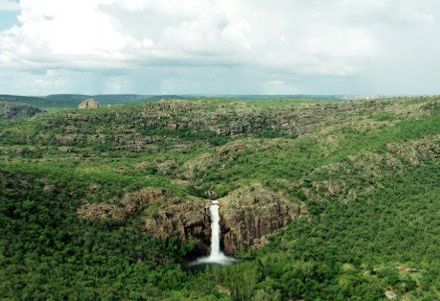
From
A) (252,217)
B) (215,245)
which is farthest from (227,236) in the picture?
(252,217)

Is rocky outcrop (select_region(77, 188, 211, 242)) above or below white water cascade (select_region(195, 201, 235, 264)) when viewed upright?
above

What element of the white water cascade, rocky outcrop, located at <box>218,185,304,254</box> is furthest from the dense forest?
the white water cascade

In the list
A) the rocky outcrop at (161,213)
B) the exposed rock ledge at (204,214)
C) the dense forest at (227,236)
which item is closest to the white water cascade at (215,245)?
the exposed rock ledge at (204,214)

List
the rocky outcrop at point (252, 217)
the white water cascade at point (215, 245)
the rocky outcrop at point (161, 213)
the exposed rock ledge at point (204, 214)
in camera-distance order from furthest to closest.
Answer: the rocky outcrop at point (252, 217) → the white water cascade at point (215, 245) → the exposed rock ledge at point (204, 214) → the rocky outcrop at point (161, 213)

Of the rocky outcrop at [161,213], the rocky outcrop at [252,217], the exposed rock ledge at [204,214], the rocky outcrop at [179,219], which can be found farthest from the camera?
the rocky outcrop at [252,217]

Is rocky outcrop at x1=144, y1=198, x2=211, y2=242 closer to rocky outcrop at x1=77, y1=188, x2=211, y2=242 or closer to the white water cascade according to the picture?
rocky outcrop at x1=77, y1=188, x2=211, y2=242

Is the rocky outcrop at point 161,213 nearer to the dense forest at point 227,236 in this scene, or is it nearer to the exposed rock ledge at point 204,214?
the exposed rock ledge at point 204,214
